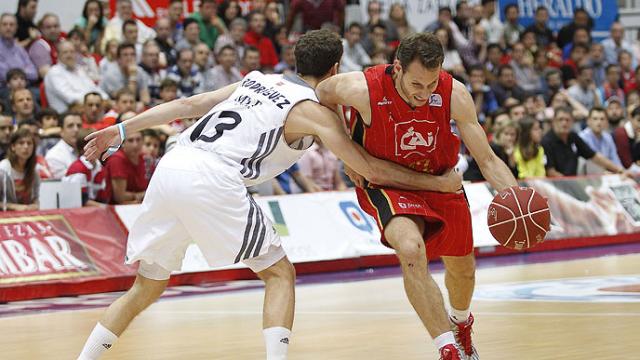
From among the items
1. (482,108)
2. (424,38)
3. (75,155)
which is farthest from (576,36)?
(424,38)

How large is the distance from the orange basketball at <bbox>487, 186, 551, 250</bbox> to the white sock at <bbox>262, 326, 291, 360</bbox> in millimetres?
1339

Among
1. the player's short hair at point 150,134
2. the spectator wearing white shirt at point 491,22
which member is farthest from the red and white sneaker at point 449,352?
the spectator wearing white shirt at point 491,22

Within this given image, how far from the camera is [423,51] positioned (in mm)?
5895

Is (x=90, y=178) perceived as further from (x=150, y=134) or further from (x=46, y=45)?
(x=46, y=45)

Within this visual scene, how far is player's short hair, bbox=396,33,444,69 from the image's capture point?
19.3 feet

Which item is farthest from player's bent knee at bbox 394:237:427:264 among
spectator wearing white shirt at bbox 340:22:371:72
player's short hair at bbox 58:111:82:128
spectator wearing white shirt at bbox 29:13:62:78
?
spectator wearing white shirt at bbox 340:22:371:72

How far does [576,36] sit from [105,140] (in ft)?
51.0

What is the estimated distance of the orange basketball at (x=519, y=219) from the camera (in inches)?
244

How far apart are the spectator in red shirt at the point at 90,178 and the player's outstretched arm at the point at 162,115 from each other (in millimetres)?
5388

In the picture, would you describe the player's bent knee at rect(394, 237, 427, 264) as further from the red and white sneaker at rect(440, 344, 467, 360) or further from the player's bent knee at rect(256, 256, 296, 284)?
the player's bent knee at rect(256, 256, 296, 284)

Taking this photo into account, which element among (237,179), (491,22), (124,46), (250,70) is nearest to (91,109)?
(124,46)

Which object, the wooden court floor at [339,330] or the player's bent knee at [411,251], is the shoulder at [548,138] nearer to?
the wooden court floor at [339,330]

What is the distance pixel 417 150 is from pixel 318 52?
0.82 m

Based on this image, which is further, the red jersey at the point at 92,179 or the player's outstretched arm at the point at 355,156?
the red jersey at the point at 92,179
